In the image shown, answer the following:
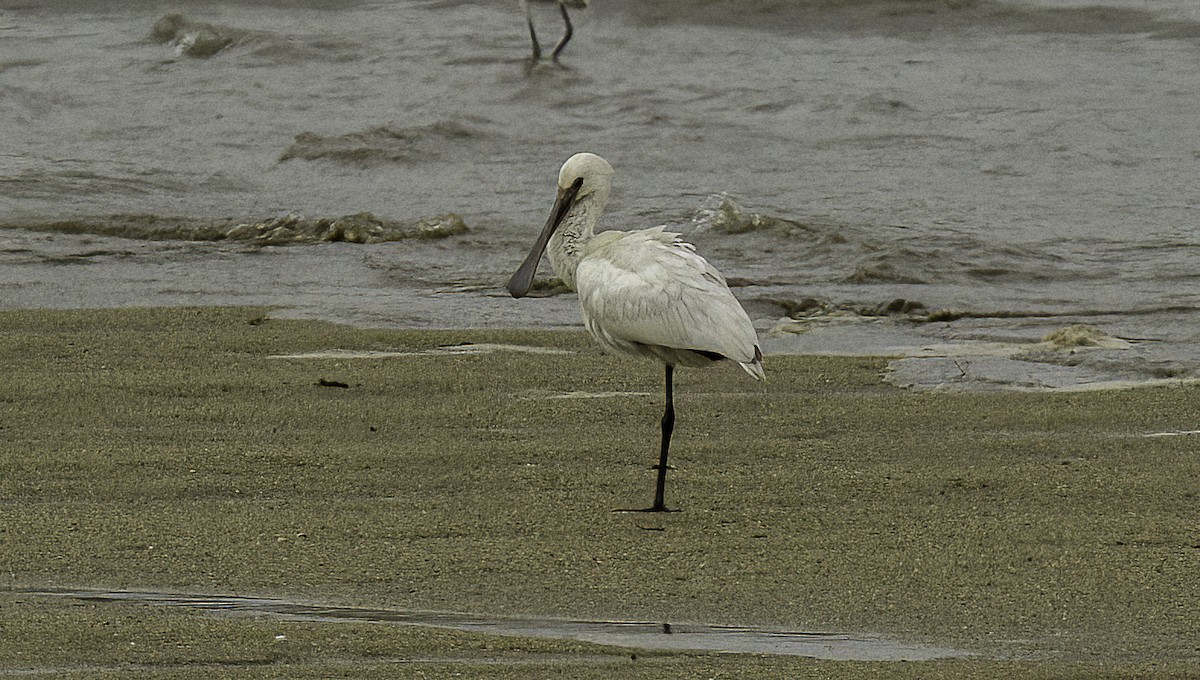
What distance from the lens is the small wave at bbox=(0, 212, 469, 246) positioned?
1259cm

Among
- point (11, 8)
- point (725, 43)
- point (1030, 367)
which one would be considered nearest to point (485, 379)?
point (1030, 367)

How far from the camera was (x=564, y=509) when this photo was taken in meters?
5.97

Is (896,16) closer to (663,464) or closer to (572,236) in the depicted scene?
(572,236)

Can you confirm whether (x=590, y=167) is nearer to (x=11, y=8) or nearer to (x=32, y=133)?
(x=32, y=133)

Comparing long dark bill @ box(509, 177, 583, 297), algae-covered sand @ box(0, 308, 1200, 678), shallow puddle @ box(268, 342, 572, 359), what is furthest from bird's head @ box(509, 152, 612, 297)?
shallow puddle @ box(268, 342, 572, 359)

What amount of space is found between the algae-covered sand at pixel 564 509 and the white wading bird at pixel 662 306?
0.41 m

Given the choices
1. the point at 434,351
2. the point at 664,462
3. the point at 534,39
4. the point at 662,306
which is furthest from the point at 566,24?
the point at 664,462

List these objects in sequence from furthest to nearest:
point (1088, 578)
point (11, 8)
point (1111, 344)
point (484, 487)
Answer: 1. point (11, 8)
2. point (1111, 344)
3. point (484, 487)
4. point (1088, 578)

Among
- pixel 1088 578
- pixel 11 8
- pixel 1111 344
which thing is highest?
pixel 1088 578

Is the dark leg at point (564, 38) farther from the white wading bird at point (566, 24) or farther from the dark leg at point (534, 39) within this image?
the dark leg at point (534, 39)

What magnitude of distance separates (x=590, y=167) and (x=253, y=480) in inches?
74.6

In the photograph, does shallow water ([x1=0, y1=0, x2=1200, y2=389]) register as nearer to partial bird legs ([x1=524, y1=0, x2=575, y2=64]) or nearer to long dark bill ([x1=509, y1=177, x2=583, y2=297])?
partial bird legs ([x1=524, y1=0, x2=575, y2=64])

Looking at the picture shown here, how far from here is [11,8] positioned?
79.2 ft

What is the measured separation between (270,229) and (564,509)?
727cm
